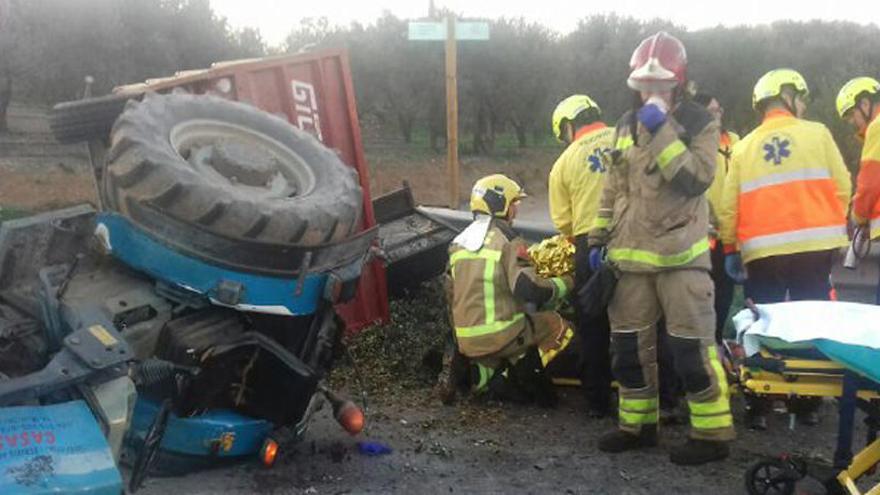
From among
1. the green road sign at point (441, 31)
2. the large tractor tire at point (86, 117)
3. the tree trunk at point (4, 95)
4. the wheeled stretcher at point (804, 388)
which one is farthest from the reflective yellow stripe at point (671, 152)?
the tree trunk at point (4, 95)

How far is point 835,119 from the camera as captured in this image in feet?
48.2

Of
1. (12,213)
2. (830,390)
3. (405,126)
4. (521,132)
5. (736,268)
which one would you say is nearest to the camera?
(830,390)

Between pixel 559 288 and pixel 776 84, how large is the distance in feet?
5.25

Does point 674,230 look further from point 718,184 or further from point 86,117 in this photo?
point 86,117

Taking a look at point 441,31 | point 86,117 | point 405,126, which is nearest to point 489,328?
point 86,117

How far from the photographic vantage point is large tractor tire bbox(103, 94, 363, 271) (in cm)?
418

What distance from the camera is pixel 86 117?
5.18m

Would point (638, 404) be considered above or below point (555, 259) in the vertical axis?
below

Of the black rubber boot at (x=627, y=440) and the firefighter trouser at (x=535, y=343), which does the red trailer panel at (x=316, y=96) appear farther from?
the black rubber boot at (x=627, y=440)

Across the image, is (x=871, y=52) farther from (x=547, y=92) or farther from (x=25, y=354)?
(x=25, y=354)

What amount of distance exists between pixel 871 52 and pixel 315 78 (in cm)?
2148

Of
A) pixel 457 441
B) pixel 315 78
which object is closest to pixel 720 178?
pixel 457 441

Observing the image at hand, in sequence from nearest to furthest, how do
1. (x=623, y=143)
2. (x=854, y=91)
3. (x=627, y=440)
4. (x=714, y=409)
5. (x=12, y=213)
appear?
(x=714, y=409)
(x=623, y=143)
(x=627, y=440)
(x=854, y=91)
(x=12, y=213)

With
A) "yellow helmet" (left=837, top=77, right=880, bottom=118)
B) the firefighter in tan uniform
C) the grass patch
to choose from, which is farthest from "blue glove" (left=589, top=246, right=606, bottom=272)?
the grass patch
